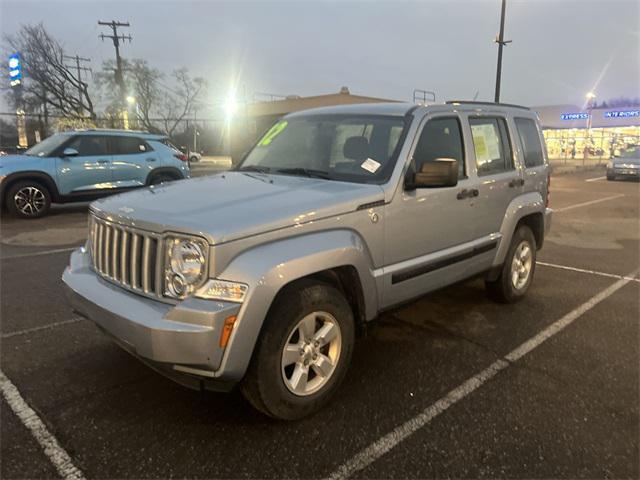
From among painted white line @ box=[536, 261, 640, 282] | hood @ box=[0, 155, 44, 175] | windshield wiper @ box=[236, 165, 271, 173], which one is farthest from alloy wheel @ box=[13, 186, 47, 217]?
painted white line @ box=[536, 261, 640, 282]

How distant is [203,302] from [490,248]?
2933mm

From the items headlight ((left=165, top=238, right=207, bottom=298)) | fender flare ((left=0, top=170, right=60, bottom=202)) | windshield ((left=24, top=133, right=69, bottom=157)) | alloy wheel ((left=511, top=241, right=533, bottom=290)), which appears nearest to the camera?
headlight ((left=165, top=238, right=207, bottom=298))

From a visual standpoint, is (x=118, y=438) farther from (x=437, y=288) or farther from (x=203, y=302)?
(x=437, y=288)

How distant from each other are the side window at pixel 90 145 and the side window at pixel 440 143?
28.7 ft

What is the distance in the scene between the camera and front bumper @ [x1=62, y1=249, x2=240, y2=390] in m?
2.40

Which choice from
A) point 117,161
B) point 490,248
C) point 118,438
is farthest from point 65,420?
point 117,161

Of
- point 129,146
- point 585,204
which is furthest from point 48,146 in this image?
point 585,204

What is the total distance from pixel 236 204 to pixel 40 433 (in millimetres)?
1699

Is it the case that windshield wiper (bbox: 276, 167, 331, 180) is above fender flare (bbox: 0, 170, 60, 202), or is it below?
above

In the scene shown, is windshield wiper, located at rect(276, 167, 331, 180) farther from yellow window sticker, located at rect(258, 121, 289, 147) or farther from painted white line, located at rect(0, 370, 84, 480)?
painted white line, located at rect(0, 370, 84, 480)

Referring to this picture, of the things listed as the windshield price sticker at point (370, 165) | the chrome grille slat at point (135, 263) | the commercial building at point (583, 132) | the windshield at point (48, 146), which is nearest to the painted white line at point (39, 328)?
the chrome grille slat at point (135, 263)

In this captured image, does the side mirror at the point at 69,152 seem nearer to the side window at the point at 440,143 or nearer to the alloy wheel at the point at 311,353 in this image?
the side window at the point at 440,143

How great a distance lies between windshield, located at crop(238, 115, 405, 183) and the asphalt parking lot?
128 centimetres

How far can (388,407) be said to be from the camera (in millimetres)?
3070
